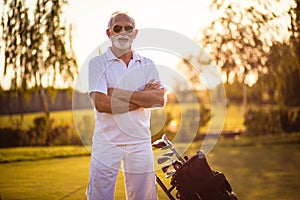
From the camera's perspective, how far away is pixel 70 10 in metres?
8.34

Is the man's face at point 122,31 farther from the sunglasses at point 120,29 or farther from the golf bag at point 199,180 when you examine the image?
the golf bag at point 199,180

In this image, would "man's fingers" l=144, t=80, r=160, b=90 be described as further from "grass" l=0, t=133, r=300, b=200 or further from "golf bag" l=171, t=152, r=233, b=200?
"grass" l=0, t=133, r=300, b=200

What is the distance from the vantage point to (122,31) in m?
2.91

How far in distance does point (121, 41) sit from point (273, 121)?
31.2 ft

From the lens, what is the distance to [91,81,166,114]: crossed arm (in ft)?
9.37

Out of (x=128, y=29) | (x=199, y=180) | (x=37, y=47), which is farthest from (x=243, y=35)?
(x=128, y=29)

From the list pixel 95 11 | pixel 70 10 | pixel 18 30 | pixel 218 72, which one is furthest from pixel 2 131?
pixel 218 72

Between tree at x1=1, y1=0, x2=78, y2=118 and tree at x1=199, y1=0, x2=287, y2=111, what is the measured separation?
292cm

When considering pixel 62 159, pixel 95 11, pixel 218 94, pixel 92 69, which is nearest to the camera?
pixel 92 69

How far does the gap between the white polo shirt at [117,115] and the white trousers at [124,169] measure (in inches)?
2.0

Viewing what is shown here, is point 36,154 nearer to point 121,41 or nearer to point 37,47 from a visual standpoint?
point 37,47

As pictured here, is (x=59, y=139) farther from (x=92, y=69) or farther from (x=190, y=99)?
(x=92, y=69)

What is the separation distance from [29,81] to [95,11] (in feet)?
9.92

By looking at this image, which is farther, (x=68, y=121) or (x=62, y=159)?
(x=68, y=121)
